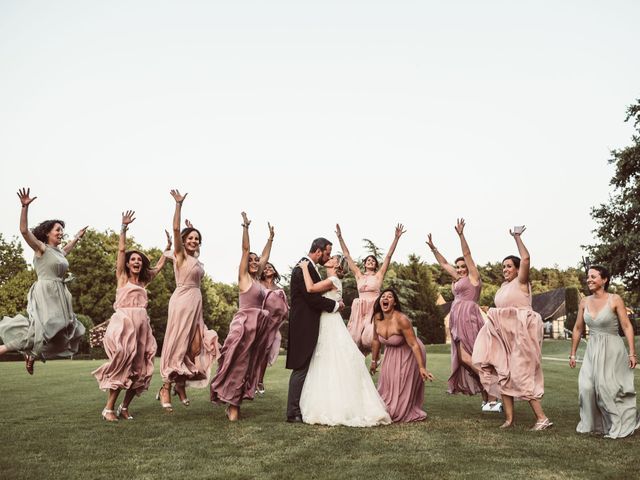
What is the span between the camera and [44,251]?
9.42 m

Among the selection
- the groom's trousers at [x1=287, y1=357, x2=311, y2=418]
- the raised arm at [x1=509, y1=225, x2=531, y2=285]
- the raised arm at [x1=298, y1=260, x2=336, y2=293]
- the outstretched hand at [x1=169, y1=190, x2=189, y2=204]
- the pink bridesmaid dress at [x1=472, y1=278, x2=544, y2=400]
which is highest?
the outstretched hand at [x1=169, y1=190, x2=189, y2=204]

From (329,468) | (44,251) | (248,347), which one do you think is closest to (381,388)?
(248,347)

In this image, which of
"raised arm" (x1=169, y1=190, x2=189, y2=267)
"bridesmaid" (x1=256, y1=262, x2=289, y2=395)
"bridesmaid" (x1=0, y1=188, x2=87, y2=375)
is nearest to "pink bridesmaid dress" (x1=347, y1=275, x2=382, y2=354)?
"bridesmaid" (x1=256, y1=262, x2=289, y2=395)

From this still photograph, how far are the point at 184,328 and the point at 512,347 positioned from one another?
5128 millimetres

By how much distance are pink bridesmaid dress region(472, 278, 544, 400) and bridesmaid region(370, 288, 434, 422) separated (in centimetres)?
92

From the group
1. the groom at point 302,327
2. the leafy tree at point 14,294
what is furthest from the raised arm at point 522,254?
the leafy tree at point 14,294

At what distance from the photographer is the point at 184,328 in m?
10.7

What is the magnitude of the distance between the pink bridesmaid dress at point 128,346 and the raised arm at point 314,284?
2.67 meters

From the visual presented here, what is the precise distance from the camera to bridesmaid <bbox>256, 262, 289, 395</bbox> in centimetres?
1151

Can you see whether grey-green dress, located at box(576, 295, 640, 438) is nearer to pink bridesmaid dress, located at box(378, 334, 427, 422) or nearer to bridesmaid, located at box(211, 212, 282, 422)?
pink bridesmaid dress, located at box(378, 334, 427, 422)

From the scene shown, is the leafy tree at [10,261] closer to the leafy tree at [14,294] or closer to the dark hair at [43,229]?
the leafy tree at [14,294]

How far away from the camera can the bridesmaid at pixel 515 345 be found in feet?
30.5

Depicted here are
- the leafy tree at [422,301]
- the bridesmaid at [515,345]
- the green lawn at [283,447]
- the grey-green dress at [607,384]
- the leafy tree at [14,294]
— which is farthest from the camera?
the leafy tree at [422,301]

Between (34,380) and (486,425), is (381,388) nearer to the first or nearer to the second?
(486,425)
